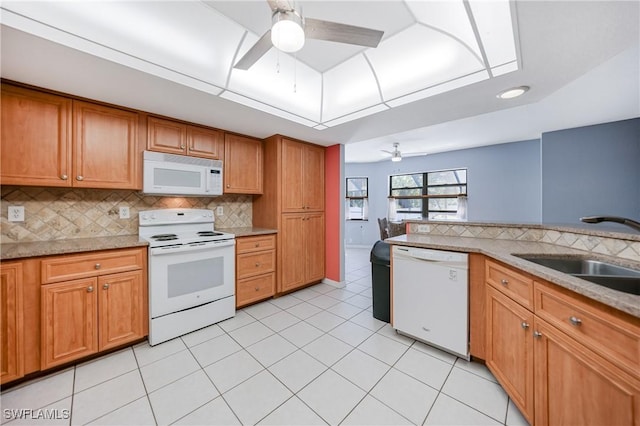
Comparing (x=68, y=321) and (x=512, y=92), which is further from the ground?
(x=512, y=92)

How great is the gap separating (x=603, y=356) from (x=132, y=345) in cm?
306

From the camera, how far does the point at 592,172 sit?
11.7 feet

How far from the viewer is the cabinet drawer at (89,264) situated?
5.56ft

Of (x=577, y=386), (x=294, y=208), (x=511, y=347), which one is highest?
(x=294, y=208)

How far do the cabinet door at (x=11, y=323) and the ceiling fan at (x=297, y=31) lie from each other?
7.18 ft

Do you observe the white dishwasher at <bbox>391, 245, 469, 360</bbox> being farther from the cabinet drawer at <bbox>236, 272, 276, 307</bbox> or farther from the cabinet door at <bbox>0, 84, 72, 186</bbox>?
the cabinet door at <bbox>0, 84, 72, 186</bbox>

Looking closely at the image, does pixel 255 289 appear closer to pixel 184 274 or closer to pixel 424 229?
pixel 184 274

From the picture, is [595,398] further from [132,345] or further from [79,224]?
[79,224]

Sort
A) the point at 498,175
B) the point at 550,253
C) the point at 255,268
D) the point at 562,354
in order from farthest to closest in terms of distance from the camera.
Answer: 1. the point at 498,175
2. the point at 255,268
3. the point at 550,253
4. the point at 562,354

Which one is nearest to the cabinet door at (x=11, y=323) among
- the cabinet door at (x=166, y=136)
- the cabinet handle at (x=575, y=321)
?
the cabinet door at (x=166, y=136)

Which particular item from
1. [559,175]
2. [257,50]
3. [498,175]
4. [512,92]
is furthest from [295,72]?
[498,175]

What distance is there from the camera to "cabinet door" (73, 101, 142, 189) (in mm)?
2018

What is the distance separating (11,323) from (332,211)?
3.23 metres

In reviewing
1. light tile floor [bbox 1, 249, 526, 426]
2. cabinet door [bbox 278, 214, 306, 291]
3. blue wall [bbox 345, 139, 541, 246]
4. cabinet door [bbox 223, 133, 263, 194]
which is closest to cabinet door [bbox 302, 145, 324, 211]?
cabinet door [bbox 278, 214, 306, 291]
